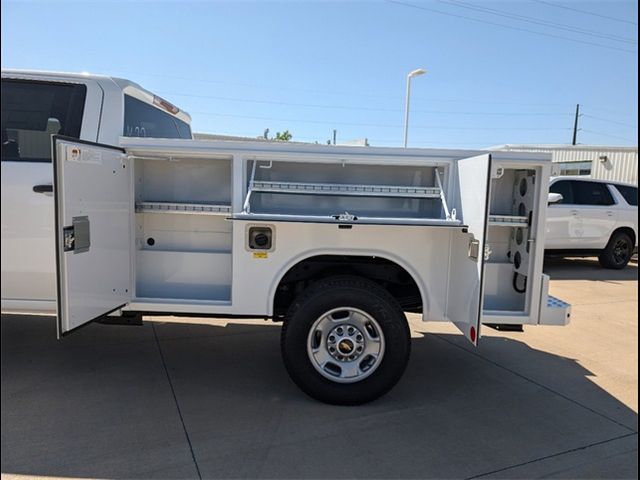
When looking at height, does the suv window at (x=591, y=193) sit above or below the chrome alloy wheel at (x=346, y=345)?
above

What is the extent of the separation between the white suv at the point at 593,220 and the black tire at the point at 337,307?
7436mm

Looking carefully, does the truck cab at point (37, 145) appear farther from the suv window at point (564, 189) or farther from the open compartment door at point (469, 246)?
the suv window at point (564, 189)

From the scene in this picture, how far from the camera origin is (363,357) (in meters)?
3.42

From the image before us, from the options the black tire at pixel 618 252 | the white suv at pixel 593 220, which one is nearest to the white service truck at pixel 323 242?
the white suv at pixel 593 220

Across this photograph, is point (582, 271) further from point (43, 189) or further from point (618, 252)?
point (43, 189)

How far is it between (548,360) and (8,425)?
441 centimetres

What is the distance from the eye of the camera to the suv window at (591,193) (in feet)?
32.7

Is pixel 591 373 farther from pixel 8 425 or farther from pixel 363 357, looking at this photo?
pixel 8 425

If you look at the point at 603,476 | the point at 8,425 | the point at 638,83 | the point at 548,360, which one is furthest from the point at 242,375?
the point at 638,83

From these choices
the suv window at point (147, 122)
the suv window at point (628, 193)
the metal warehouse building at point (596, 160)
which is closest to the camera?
the suv window at point (147, 122)

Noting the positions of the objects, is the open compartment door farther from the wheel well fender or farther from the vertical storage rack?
the vertical storage rack

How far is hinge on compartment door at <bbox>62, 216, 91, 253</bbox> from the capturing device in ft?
9.04

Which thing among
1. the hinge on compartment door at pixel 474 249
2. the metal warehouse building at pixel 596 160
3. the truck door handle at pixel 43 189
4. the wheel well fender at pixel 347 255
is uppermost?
the metal warehouse building at pixel 596 160

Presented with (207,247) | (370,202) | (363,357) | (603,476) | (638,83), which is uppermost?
(638,83)
